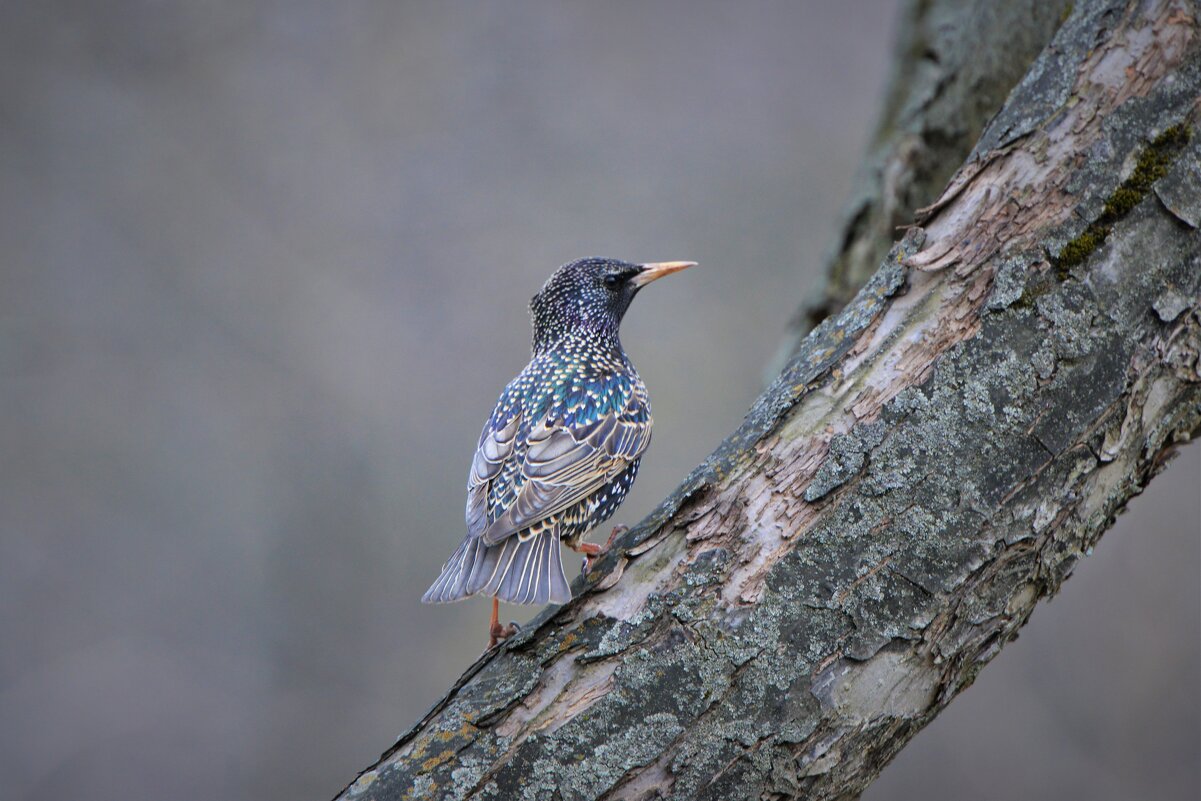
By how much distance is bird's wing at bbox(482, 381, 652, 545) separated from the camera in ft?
10.1

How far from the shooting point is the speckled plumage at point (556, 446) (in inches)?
117

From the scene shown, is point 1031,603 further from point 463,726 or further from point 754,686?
point 463,726

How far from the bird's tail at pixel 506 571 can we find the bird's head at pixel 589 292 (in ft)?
4.23

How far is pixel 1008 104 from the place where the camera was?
7.98 ft

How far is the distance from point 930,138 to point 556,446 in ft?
6.05

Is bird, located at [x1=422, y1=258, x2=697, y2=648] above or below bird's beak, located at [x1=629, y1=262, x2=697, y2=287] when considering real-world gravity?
below

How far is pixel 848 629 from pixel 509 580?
112cm

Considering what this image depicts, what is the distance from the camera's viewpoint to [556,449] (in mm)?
3408

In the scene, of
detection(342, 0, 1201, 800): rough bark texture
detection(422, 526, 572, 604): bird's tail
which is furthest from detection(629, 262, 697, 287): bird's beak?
detection(342, 0, 1201, 800): rough bark texture

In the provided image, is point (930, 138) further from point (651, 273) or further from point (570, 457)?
point (570, 457)

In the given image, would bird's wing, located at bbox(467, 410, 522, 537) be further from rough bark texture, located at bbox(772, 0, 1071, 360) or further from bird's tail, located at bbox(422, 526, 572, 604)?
rough bark texture, located at bbox(772, 0, 1071, 360)

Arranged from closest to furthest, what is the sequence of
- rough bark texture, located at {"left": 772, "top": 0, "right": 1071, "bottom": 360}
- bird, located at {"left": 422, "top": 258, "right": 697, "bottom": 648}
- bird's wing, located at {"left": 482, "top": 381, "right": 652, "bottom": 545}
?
bird, located at {"left": 422, "top": 258, "right": 697, "bottom": 648}, bird's wing, located at {"left": 482, "top": 381, "right": 652, "bottom": 545}, rough bark texture, located at {"left": 772, "top": 0, "right": 1071, "bottom": 360}

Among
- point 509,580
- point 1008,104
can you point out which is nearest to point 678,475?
point 509,580

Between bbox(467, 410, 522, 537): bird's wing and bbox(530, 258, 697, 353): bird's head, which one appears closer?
bbox(467, 410, 522, 537): bird's wing
